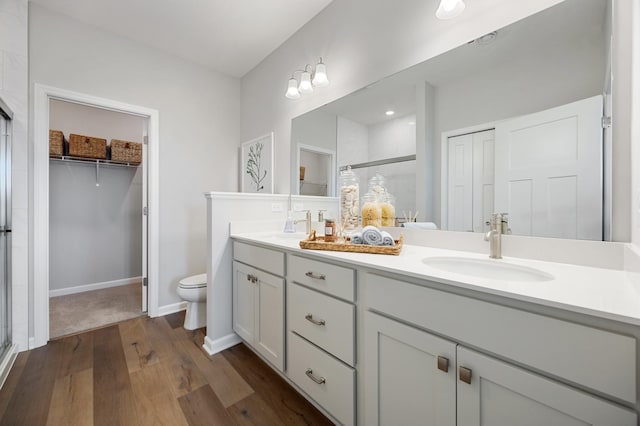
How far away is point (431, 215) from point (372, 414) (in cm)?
98

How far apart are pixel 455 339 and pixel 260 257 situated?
47.2 inches

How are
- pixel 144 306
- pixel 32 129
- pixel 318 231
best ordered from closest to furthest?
1. pixel 32 129
2. pixel 318 231
3. pixel 144 306

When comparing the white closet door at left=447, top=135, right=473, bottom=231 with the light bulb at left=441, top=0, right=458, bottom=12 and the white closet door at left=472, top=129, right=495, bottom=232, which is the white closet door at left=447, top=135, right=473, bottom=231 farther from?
the light bulb at left=441, top=0, right=458, bottom=12

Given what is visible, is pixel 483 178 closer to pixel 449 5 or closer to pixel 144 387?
pixel 449 5

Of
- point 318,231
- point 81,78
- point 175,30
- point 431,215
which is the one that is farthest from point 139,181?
point 431,215

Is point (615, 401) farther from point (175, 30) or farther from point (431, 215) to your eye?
point (175, 30)

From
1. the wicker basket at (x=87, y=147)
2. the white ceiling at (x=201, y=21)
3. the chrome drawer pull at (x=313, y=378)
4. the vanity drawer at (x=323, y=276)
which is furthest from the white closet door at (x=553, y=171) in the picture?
the wicker basket at (x=87, y=147)

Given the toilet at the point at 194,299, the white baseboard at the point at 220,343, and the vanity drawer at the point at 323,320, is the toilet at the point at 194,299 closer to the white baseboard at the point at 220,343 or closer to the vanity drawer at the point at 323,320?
the white baseboard at the point at 220,343

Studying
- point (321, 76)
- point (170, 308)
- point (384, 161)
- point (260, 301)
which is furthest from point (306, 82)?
point (170, 308)

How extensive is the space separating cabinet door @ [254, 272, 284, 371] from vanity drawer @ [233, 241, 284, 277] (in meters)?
0.05

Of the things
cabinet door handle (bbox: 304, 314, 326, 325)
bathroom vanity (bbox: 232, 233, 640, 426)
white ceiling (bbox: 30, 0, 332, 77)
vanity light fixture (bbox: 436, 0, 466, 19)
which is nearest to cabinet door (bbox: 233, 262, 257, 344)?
bathroom vanity (bbox: 232, 233, 640, 426)

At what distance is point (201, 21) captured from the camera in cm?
227

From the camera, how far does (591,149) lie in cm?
101

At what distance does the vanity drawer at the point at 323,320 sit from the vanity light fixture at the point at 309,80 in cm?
156
